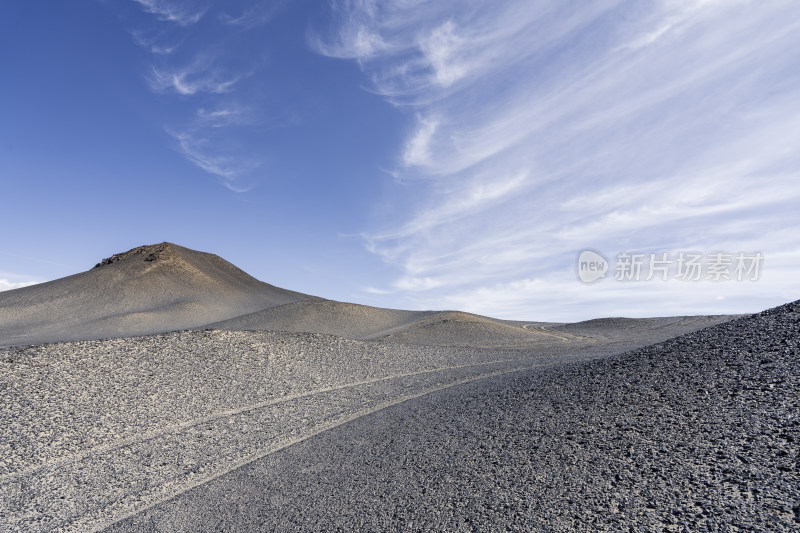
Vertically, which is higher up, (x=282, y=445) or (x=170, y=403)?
(x=170, y=403)

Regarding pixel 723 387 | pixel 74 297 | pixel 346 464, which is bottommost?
pixel 346 464

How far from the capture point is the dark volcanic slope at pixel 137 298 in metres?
22.6

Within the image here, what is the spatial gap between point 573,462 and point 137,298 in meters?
28.7

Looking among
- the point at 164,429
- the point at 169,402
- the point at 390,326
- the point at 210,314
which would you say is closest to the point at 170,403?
the point at 169,402

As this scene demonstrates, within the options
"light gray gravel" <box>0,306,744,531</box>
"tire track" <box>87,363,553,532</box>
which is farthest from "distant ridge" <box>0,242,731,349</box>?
"tire track" <box>87,363,553,532</box>

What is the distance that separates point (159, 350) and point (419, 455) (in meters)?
7.47

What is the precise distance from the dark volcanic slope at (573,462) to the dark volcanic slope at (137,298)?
1718 cm

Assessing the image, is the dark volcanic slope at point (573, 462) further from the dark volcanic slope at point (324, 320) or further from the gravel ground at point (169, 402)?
the dark volcanic slope at point (324, 320)

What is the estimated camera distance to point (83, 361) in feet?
31.8

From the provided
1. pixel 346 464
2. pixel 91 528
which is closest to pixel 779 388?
pixel 346 464

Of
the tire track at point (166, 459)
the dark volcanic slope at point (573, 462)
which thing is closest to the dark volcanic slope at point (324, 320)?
the tire track at point (166, 459)

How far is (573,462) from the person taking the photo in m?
4.47

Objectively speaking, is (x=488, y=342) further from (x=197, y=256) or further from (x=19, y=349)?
(x=197, y=256)

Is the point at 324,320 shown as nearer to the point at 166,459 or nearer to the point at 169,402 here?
the point at 169,402
